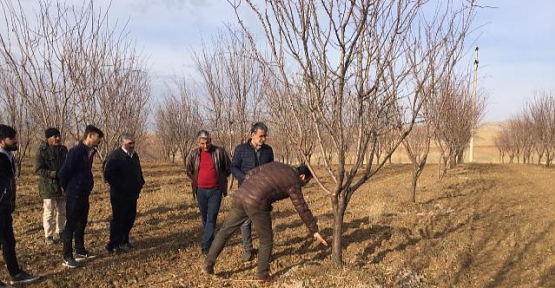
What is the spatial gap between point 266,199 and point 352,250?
6.29 ft

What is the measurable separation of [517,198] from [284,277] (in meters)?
8.30

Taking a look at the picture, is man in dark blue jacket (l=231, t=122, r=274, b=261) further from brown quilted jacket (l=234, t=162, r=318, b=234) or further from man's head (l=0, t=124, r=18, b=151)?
man's head (l=0, t=124, r=18, b=151)

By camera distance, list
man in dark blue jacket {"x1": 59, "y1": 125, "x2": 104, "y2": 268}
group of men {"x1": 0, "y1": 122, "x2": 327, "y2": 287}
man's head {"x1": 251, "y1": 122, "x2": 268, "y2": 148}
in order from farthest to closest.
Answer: man's head {"x1": 251, "y1": 122, "x2": 268, "y2": 148} < man in dark blue jacket {"x1": 59, "y1": 125, "x2": 104, "y2": 268} < group of men {"x1": 0, "y1": 122, "x2": 327, "y2": 287}

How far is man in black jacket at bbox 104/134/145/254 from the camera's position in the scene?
16.6 feet

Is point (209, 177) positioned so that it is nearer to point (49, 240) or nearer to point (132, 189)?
point (132, 189)

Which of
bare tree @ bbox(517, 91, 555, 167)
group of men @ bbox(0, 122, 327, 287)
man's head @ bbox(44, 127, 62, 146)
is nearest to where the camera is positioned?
group of men @ bbox(0, 122, 327, 287)

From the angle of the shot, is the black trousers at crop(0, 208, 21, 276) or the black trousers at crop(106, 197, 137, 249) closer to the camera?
the black trousers at crop(0, 208, 21, 276)

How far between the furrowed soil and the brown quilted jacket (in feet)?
2.58

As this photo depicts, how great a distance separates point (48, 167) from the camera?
538 cm

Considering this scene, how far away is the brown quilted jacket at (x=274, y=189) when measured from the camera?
3.68 metres

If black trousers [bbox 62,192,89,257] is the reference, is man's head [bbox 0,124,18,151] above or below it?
above

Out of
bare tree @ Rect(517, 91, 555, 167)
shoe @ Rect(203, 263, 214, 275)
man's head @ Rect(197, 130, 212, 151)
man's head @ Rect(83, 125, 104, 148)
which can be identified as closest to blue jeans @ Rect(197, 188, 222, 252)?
man's head @ Rect(197, 130, 212, 151)

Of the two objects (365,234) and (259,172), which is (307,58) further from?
(365,234)

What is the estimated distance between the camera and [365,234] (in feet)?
19.4
